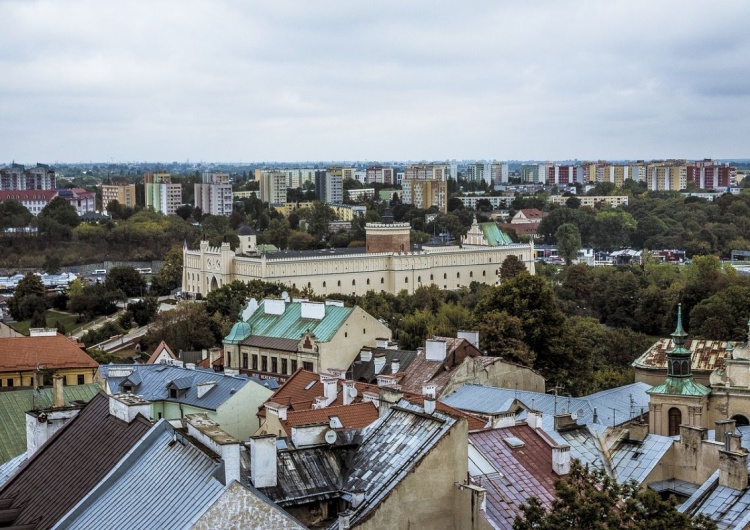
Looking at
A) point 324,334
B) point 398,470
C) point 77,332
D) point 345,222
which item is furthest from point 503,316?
point 345,222

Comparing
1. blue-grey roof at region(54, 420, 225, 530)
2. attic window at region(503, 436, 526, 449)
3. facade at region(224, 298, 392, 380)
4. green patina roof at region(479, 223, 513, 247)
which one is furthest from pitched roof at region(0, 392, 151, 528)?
green patina roof at region(479, 223, 513, 247)

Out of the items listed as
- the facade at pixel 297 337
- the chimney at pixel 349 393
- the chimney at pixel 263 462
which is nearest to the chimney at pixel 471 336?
the facade at pixel 297 337

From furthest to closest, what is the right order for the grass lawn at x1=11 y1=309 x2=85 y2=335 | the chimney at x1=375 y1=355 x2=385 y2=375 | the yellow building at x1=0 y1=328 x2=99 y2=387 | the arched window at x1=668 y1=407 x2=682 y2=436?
the grass lawn at x1=11 y1=309 x2=85 y2=335
the yellow building at x1=0 y1=328 x2=99 y2=387
the chimney at x1=375 y1=355 x2=385 y2=375
the arched window at x1=668 y1=407 x2=682 y2=436

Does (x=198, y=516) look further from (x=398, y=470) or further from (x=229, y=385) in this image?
(x=229, y=385)

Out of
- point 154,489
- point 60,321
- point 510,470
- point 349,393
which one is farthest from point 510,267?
point 154,489

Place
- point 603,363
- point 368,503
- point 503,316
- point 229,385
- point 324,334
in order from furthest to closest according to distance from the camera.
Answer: point 603,363 → point 503,316 → point 324,334 → point 229,385 → point 368,503

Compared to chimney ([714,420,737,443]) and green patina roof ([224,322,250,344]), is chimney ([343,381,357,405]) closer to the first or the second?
chimney ([714,420,737,443])
